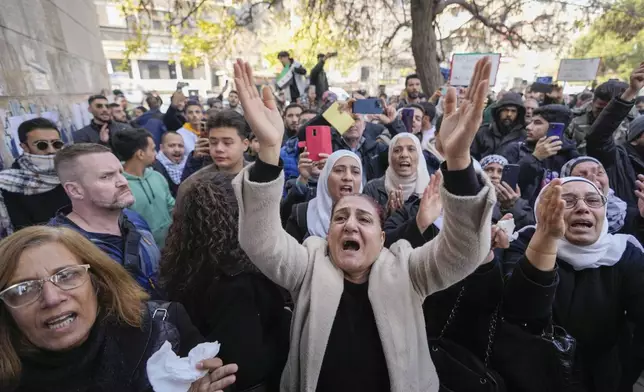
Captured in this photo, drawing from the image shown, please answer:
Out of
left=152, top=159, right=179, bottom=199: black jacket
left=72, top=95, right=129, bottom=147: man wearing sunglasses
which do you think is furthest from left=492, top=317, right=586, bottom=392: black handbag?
left=72, top=95, right=129, bottom=147: man wearing sunglasses

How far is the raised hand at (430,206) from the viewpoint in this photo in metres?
1.88

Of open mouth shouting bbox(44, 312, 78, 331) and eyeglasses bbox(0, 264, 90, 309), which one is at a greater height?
eyeglasses bbox(0, 264, 90, 309)

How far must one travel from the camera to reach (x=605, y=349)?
1.77 metres

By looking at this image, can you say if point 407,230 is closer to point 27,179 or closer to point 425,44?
point 27,179

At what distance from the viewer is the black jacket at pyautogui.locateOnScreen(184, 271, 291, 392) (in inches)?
54.6

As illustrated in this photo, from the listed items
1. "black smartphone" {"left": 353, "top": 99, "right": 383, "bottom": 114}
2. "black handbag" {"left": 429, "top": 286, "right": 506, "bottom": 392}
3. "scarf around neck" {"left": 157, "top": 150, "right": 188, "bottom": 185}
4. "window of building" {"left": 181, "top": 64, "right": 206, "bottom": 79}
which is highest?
"window of building" {"left": 181, "top": 64, "right": 206, "bottom": 79}

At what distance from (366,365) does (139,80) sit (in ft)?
124

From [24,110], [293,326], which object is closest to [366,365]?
[293,326]

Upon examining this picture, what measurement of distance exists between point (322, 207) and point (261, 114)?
4.11 feet

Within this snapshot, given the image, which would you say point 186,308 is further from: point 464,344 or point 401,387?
point 464,344

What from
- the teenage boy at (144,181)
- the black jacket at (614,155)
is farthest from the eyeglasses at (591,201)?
the teenage boy at (144,181)

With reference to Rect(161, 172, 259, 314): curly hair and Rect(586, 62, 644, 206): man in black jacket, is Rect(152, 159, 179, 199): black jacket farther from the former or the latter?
Rect(586, 62, 644, 206): man in black jacket

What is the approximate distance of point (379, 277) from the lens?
148cm

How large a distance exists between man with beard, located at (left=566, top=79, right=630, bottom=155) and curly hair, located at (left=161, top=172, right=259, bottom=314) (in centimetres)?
360
